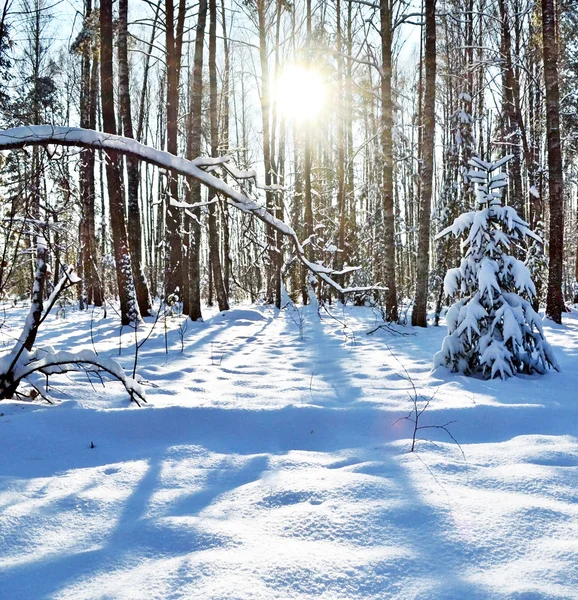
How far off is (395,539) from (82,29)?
12.3 metres

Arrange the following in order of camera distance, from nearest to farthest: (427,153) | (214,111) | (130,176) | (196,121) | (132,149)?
1. (132,149)
2. (427,153)
3. (196,121)
4. (130,176)
5. (214,111)

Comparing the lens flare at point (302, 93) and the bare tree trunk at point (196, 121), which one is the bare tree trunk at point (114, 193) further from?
the lens flare at point (302, 93)

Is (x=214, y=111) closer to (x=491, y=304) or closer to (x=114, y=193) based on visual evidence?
(x=114, y=193)

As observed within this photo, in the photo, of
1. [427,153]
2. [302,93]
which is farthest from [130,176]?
[302,93]

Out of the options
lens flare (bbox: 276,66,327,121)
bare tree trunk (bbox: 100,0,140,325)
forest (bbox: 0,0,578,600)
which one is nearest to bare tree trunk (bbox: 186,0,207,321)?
bare tree trunk (bbox: 100,0,140,325)

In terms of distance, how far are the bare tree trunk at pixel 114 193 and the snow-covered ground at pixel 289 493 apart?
5.64m

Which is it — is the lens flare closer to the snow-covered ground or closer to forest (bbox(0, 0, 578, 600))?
forest (bbox(0, 0, 578, 600))

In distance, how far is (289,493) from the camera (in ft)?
6.56

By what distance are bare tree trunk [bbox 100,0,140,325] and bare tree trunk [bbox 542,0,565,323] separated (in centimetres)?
859

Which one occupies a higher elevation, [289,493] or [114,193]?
[114,193]

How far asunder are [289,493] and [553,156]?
992cm

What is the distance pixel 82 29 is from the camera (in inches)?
407

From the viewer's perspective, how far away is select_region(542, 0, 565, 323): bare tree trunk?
914 cm

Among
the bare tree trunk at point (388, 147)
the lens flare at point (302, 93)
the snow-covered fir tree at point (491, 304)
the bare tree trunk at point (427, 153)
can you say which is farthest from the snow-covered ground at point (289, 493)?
the lens flare at point (302, 93)
